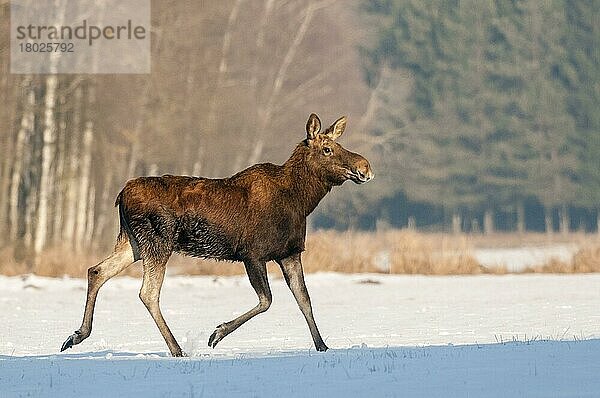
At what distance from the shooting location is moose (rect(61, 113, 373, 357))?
13414 mm

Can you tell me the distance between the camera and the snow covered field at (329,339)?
33.6ft

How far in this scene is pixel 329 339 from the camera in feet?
52.4

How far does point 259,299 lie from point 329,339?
9.36ft

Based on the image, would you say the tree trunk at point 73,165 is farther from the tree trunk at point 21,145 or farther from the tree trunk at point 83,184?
the tree trunk at point 21,145

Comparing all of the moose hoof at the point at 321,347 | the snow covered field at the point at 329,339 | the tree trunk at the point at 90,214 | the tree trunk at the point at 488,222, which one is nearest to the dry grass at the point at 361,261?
the snow covered field at the point at 329,339

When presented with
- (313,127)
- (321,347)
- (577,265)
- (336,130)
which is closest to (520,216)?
(577,265)

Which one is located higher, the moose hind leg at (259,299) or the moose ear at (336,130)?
the moose ear at (336,130)

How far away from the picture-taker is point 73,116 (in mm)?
38000

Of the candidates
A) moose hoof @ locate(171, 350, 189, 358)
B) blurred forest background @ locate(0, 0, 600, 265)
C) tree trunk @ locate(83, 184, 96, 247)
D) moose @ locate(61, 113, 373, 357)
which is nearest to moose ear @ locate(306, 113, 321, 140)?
moose @ locate(61, 113, 373, 357)

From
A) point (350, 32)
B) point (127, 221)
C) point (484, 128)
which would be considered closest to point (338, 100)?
point (350, 32)

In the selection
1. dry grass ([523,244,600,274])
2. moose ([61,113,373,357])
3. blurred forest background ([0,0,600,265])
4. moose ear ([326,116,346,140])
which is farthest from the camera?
blurred forest background ([0,0,600,265])

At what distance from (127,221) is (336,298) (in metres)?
10.8

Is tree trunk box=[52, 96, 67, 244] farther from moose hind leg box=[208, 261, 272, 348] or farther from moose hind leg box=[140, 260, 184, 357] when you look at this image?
moose hind leg box=[208, 261, 272, 348]

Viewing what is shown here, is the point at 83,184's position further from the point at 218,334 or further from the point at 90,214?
the point at 218,334
